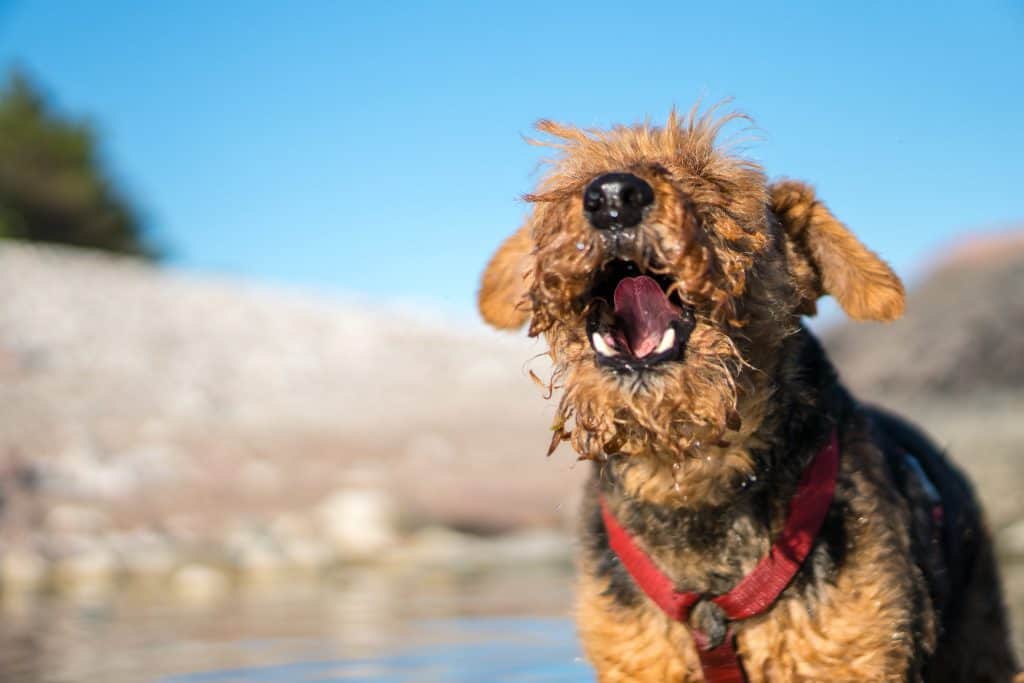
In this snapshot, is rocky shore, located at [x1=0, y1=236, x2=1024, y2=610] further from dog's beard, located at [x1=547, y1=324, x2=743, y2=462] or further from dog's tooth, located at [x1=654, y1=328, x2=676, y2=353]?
dog's tooth, located at [x1=654, y1=328, x2=676, y2=353]

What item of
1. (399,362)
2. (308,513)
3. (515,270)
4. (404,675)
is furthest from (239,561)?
(399,362)

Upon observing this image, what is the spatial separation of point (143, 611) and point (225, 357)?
1136 centimetres

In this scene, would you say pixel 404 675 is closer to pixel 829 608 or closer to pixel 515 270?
pixel 515 270

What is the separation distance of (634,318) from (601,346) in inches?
5.3

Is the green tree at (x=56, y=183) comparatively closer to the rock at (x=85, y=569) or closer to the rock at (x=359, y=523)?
the rock at (x=359, y=523)

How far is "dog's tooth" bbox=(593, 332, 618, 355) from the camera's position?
3691 millimetres

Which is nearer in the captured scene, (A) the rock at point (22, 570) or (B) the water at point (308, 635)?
(B) the water at point (308, 635)

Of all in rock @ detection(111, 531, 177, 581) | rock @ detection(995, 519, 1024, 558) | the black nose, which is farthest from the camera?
rock @ detection(995, 519, 1024, 558)

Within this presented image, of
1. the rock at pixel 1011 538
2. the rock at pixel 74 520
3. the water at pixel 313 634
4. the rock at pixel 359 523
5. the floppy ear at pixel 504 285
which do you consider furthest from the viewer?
the rock at pixel 359 523

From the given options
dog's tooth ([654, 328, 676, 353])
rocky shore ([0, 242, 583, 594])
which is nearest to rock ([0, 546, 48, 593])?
rocky shore ([0, 242, 583, 594])

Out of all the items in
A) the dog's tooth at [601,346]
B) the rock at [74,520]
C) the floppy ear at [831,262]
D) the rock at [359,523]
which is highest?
the rock at [74,520]

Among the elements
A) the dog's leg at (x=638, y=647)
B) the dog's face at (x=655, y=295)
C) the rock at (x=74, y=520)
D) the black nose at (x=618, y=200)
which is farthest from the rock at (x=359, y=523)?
the black nose at (x=618, y=200)

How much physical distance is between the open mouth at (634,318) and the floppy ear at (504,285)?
1.00 m

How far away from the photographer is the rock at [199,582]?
9.46m
